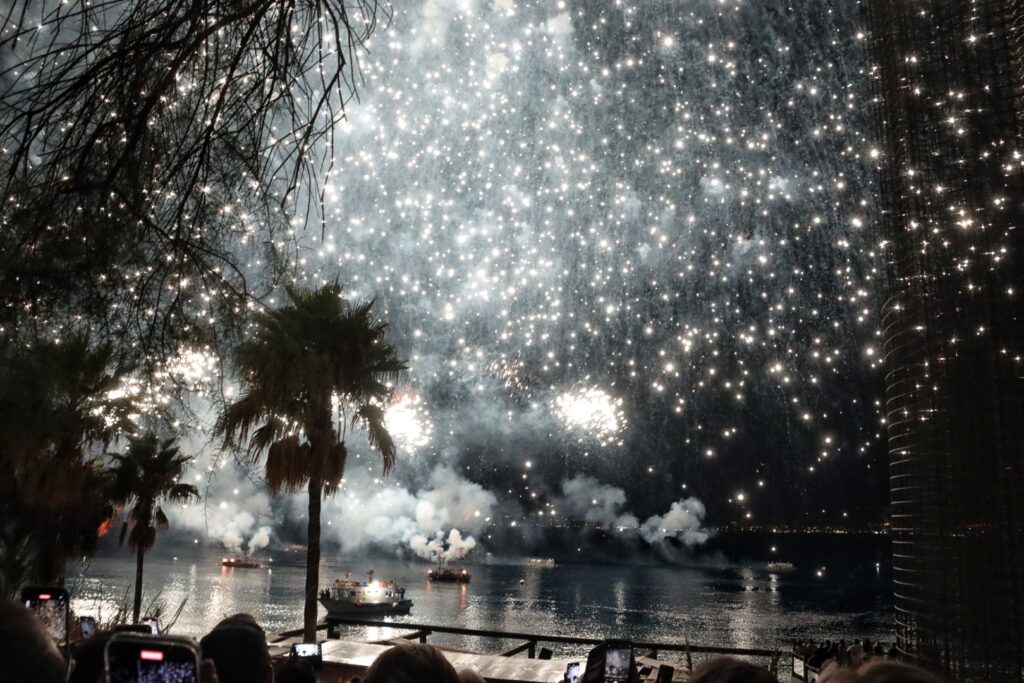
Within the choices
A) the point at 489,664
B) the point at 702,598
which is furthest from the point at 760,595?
the point at 489,664

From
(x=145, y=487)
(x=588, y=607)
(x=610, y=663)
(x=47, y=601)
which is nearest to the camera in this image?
(x=47, y=601)

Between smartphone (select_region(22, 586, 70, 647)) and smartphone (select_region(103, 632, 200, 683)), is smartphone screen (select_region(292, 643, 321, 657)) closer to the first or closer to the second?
smartphone (select_region(22, 586, 70, 647))

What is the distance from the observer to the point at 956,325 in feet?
15.0

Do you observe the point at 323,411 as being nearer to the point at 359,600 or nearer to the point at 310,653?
the point at 310,653

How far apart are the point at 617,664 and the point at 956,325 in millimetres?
2903

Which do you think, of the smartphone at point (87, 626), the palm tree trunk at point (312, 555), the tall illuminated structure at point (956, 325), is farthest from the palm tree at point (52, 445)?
the tall illuminated structure at point (956, 325)

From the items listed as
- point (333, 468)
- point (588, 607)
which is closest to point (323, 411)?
point (333, 468)

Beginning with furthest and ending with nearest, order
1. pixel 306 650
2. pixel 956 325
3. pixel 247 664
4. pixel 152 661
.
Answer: pixel 306 650
pixel 956 325
pixel 247 664
pixel 152 661

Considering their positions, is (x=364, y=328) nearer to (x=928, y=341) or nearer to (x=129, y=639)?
(x=928, y=341)

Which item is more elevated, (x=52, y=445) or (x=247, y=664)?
(x=52, y=445)

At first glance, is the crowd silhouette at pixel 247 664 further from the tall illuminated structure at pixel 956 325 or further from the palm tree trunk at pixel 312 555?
the palm tree trunk at pixel 312 555

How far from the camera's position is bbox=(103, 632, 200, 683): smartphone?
1.67 m

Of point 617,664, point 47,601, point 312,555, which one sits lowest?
point 312,555

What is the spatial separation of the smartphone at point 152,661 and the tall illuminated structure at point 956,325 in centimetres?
424
